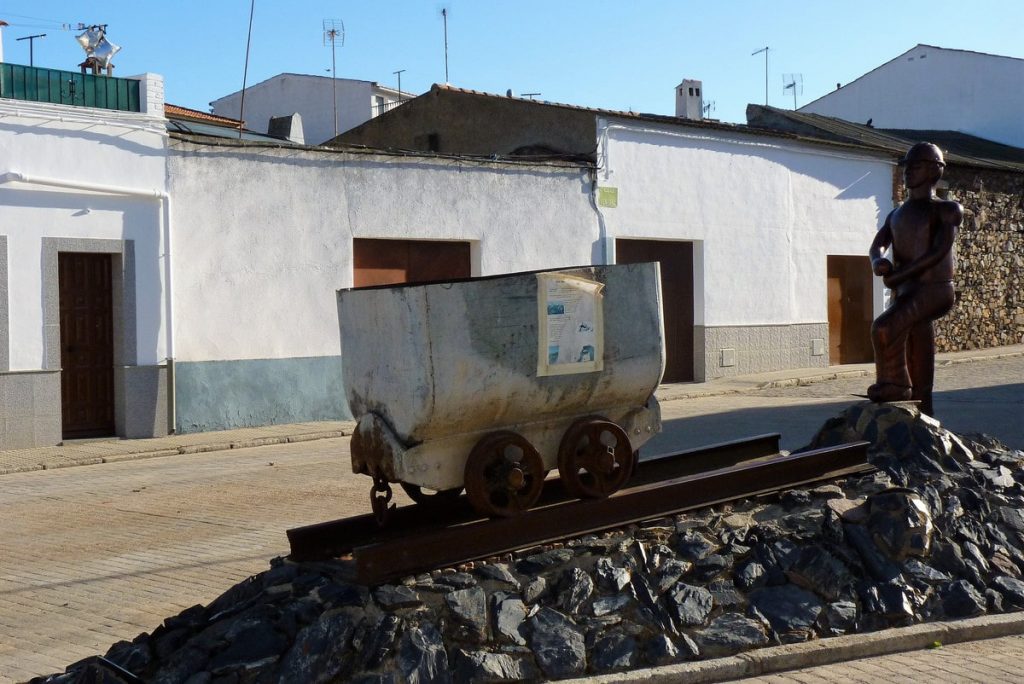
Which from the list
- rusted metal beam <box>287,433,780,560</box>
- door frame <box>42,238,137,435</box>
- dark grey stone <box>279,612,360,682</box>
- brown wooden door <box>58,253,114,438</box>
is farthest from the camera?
brown wooden door <box>58,253,114,438</box>

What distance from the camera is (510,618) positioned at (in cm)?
552

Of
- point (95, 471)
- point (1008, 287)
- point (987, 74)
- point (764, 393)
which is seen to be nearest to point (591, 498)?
point (95, 471)

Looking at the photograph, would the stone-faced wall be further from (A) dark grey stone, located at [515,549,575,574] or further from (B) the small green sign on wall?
(A) dark grey stone, located at [515,549,575,574]

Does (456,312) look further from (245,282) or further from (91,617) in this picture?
(245,282)

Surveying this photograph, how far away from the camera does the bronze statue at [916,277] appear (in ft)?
26.1

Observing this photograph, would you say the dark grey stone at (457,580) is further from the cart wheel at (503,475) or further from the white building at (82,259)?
the white building at (82,259)

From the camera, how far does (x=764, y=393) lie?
1916 cm

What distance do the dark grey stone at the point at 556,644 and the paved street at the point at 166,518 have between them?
180 cm

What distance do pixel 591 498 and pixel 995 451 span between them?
10.1ft

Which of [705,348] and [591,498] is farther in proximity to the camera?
[705,348]

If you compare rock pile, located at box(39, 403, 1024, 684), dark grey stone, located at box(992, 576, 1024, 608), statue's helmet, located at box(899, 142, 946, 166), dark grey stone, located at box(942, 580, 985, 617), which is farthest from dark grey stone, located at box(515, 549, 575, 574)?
statue's helmet, located at box(899, 142, 946, 166)

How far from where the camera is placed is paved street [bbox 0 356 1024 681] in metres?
6.79

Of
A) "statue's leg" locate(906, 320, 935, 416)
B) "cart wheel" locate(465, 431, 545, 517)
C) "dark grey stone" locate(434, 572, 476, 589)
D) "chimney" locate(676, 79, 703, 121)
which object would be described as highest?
"chimney" locate(676, 79, 703, 121)

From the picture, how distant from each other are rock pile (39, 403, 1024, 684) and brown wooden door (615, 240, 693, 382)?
14.4 meters
